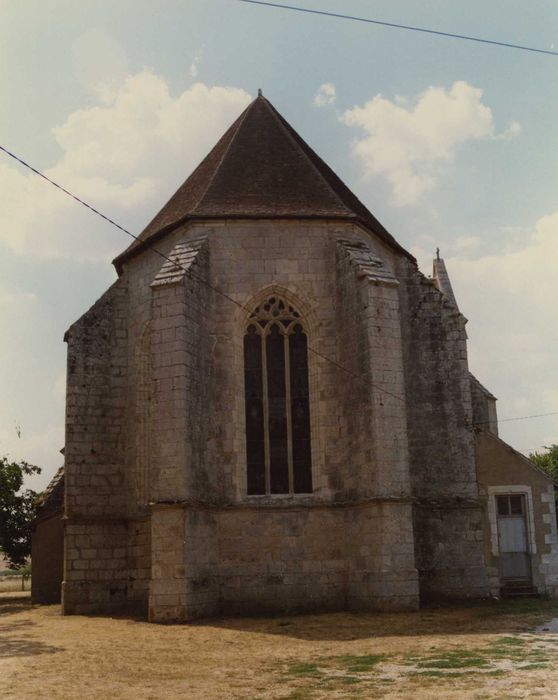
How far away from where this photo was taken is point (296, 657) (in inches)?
383

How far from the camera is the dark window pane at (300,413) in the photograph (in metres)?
15.6

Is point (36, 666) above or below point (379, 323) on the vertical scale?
below

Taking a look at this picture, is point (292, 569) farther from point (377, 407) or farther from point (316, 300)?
point (316, 300)

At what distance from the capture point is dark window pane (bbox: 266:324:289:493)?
615 inches

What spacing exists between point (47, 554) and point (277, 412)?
890 cm

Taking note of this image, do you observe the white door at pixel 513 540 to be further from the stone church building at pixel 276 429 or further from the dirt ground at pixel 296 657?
the dirt ground at pixel 296 657

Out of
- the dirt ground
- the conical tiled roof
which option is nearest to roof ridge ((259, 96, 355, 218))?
the conical tiled roof

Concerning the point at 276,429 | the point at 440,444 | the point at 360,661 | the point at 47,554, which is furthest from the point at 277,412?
the point at 47,554

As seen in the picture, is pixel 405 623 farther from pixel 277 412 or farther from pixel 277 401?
pixel 277 401

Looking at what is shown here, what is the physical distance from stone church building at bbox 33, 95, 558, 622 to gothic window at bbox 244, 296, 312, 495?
0.13 feet

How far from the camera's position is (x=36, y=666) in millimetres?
9188

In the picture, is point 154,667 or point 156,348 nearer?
point 154,667

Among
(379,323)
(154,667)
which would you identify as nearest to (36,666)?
(154,667)

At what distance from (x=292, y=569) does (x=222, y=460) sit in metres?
2.43
